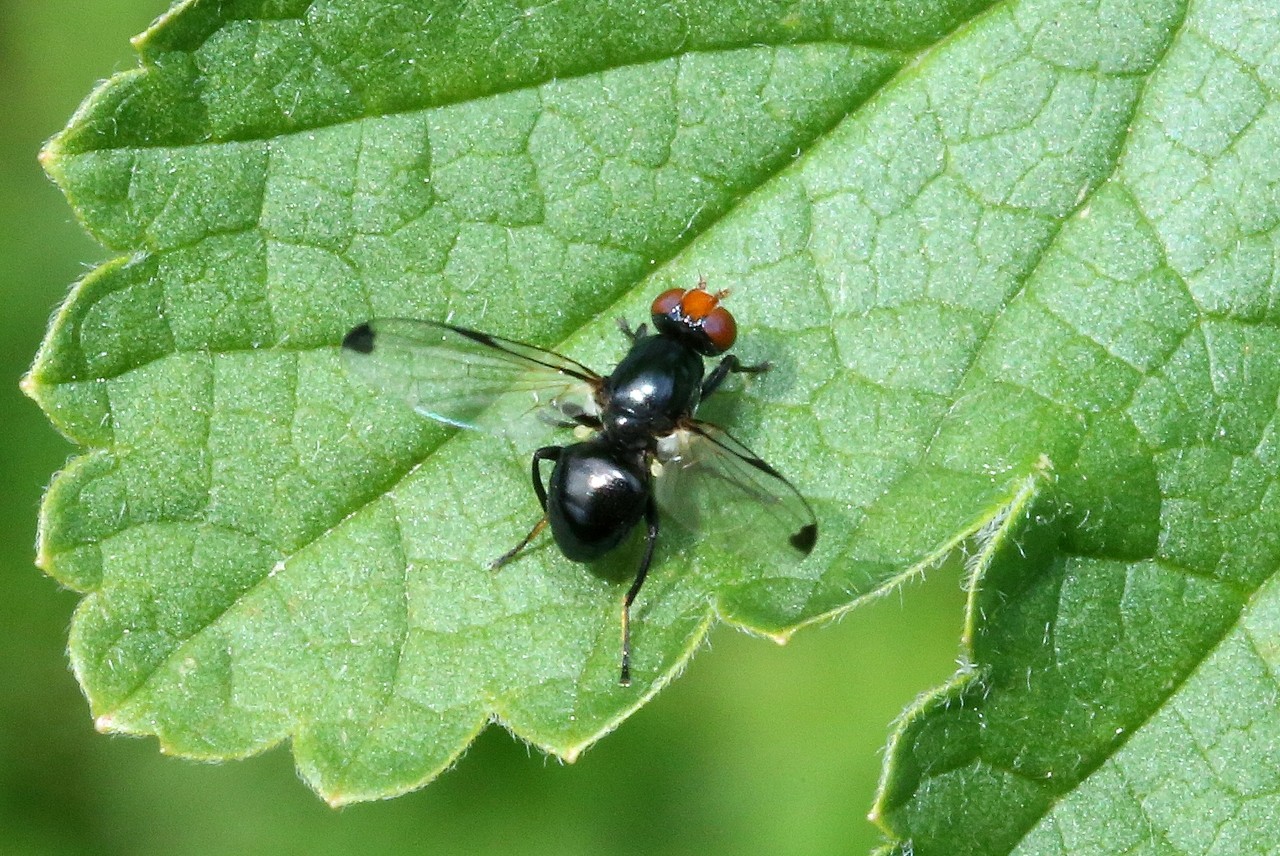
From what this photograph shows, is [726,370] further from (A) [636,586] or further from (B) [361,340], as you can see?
(B) [361,340]

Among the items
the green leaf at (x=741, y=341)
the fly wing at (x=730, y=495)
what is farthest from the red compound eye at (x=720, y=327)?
the fly wing at (x=730, y=495)

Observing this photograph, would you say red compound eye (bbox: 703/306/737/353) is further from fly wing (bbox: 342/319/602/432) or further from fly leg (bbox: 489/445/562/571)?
fly leg (bbox: 489/445/562/571)

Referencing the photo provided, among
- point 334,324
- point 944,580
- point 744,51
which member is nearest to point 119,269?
point 334,324

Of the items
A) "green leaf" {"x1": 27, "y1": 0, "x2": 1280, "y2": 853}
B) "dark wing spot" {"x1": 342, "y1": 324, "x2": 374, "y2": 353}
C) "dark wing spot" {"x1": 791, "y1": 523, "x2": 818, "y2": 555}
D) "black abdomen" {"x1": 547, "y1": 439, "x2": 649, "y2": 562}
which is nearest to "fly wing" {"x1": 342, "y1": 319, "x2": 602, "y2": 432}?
"dark wing spot" {"x1": 342, "y1": 324, "x2": 374, "y2": 353}

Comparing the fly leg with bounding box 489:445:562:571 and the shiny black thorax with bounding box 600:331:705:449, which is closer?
the fly leg with bounding box 489:445:562:571

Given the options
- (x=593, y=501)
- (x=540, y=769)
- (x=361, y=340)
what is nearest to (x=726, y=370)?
(x=593, y=501)

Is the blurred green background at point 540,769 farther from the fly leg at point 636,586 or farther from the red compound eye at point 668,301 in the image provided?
the red compound eye at point 668,301
